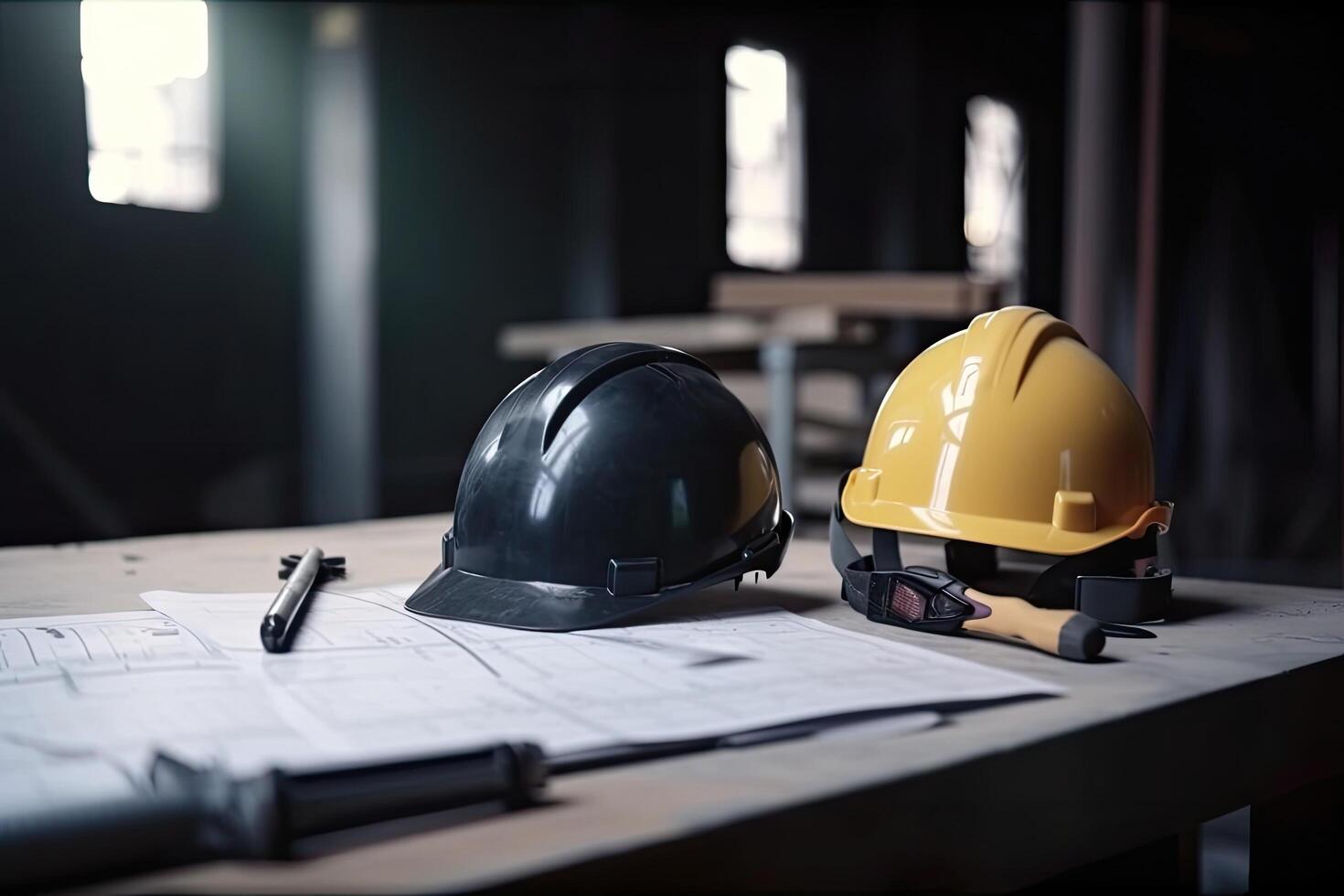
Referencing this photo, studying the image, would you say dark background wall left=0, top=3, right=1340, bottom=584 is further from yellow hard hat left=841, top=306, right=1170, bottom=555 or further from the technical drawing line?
the technical drawing line

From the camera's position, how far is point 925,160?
9.49m

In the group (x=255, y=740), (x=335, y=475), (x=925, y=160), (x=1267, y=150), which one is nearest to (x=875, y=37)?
(x=925, y=160)

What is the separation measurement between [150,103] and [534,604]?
16.9 feet

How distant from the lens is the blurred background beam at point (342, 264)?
5.54 meters

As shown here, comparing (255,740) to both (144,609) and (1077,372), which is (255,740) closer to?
(144,609)

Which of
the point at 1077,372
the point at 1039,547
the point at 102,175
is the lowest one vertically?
the point at 1039,547

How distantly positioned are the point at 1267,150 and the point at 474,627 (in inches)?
444

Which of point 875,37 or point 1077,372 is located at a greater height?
point 875,37

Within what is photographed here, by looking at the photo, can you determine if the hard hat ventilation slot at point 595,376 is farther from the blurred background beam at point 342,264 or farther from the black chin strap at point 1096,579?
the blurred background beam at point 342,264

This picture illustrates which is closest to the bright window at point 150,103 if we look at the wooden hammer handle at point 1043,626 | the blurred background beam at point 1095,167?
the blurred background beam at point 1095,167

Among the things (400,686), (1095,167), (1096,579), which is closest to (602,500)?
(400,686)

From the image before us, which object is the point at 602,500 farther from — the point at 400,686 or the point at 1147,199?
the point at 1147,199

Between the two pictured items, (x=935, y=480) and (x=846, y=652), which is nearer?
(x=846, y=652)

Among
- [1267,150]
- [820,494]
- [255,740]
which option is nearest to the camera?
[255,740]
